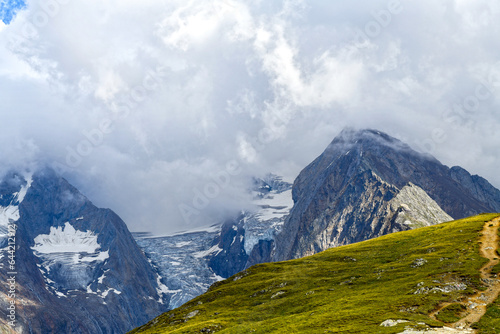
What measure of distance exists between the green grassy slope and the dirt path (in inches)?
60.7

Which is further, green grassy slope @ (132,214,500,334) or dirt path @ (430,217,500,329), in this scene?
green grassy slope @ (132,214,500,334)

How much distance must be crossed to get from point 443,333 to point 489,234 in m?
60.6

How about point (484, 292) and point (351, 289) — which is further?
point (351, 289)

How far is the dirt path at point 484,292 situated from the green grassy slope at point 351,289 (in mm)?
1542

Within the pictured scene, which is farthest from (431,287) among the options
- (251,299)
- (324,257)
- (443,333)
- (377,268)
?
(324,257)

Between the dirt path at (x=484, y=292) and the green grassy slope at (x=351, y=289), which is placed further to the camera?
the green grassy slope at (x=351, y=289)

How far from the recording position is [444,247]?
371ft

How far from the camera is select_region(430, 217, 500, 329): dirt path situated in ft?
234

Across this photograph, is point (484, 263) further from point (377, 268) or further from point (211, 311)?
point (211, 311)

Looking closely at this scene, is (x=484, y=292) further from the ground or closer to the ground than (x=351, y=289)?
further from the ground

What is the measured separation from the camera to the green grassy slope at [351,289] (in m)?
78.3

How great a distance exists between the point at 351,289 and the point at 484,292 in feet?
93.1

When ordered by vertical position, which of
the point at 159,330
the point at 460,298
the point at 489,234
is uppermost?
the point at 489,234

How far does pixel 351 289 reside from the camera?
101938 millimetres
